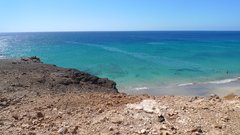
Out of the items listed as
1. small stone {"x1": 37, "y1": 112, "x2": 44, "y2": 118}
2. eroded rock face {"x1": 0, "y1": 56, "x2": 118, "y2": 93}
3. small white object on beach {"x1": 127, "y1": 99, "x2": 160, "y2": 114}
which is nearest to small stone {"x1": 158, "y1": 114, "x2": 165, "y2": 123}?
small white object on beach {"x1": 127, "y1": 99, "x2": 160, "y2": 114}

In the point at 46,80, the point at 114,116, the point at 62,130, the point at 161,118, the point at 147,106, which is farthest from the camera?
the point at 46,80

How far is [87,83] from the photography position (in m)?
14.2

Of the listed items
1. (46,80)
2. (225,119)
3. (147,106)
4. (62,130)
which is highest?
(147,106)

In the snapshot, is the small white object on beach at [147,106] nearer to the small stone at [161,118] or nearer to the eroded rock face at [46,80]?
the small stone at [161,118]

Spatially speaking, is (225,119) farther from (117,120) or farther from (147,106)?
(117,120)

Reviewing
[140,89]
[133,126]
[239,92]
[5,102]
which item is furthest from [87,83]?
[239,92]

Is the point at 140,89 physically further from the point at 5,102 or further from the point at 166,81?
the point at 5,102

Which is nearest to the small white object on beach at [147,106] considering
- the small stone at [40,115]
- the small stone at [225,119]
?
the small stone at [225,119]

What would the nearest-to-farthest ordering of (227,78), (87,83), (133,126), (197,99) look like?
(133,126), (197,99), (87,83), (227,78)

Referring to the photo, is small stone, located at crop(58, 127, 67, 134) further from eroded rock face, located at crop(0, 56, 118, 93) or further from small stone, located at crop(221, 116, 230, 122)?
eroded rock face, located at crop(0, 56, 118, 93)

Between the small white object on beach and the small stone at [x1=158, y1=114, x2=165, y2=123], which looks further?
the small white object on beach

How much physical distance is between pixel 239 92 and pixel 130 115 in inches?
716

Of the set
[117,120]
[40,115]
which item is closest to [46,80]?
[40,115]

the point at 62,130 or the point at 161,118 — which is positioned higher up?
the point at 161,118
